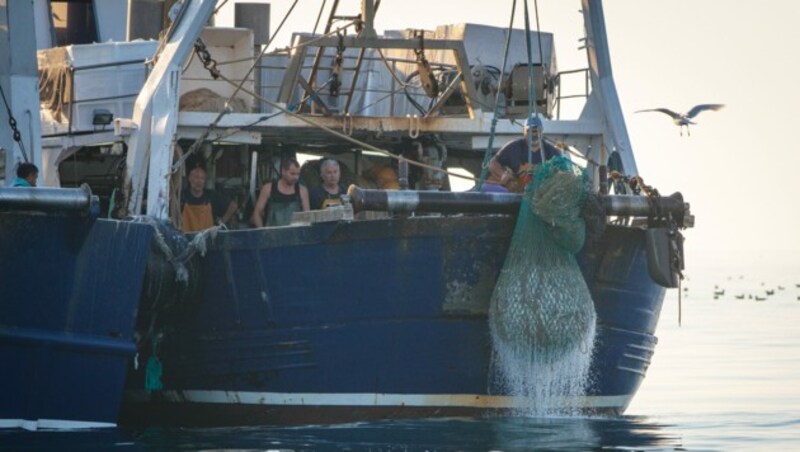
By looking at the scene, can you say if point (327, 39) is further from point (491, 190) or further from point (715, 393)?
point (715, 393)

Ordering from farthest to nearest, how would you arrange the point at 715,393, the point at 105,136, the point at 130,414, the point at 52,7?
the point at 52,7, the point at 715,393, the point at 105,136, the point at 130,414

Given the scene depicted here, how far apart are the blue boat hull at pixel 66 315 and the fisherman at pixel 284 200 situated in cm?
257

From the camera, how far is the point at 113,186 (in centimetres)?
2211

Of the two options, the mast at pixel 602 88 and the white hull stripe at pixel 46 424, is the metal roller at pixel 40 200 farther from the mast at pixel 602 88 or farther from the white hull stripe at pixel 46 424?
the mast at pixel 602 88

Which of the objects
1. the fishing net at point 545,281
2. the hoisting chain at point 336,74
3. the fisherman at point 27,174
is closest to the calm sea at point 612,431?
the fishing net at point 545,281

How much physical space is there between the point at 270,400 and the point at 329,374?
58 cm

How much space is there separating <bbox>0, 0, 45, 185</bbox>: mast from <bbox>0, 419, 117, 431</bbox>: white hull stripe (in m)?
2.83

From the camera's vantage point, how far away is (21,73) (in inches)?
778

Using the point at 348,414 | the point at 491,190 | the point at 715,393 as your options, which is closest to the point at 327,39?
the point at 491,190

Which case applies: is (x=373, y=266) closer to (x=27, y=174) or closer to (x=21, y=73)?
(x=27, y=174)

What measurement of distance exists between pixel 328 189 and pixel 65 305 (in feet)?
11.2

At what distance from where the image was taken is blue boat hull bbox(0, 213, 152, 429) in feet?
56.9

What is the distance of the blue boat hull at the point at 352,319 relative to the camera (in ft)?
60.0

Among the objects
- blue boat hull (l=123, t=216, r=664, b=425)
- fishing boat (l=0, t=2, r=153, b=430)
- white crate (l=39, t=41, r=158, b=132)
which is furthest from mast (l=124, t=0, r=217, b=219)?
white crate (l=39, t=41, r=158, b=132)
